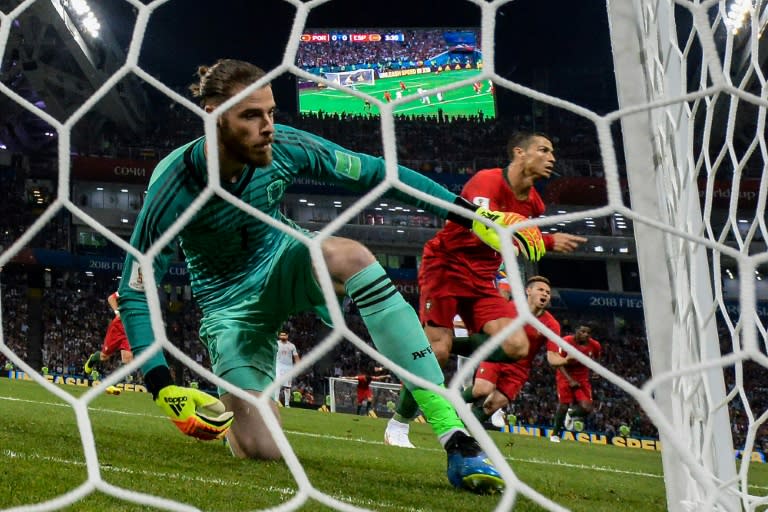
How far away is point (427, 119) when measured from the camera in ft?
65.3

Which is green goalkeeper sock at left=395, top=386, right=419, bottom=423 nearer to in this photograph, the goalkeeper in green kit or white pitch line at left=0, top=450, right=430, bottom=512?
the goalkeeper in green kit

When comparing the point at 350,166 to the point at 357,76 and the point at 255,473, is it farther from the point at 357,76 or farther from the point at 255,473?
the point at 357,76

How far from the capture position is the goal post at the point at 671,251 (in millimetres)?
1441

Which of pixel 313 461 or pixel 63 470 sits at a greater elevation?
pixel 63 470

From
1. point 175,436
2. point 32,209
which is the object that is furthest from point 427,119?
point 175,436

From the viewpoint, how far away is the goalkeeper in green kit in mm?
1838

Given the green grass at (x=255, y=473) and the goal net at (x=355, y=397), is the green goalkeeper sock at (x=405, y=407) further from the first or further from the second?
the goal net at (x=355, y=397)

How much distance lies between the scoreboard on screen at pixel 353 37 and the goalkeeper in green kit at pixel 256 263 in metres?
18.1

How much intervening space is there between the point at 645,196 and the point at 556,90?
23.0 metres

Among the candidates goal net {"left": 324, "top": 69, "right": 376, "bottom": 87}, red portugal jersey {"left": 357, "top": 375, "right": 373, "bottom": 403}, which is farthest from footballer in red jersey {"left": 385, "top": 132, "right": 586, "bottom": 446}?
goal net {"left": 324, "top": 69, "right": 376, "bottom": 87}

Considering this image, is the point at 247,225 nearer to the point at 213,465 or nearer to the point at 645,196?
the point at 213,465

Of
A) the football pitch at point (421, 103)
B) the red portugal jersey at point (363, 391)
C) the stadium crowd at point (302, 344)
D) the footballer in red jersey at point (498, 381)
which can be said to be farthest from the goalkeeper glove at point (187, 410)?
the football pitch at point (421, 103)

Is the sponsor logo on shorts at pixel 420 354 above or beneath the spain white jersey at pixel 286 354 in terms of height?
above

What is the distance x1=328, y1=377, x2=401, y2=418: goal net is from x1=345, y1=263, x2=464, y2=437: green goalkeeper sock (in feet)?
26.2
